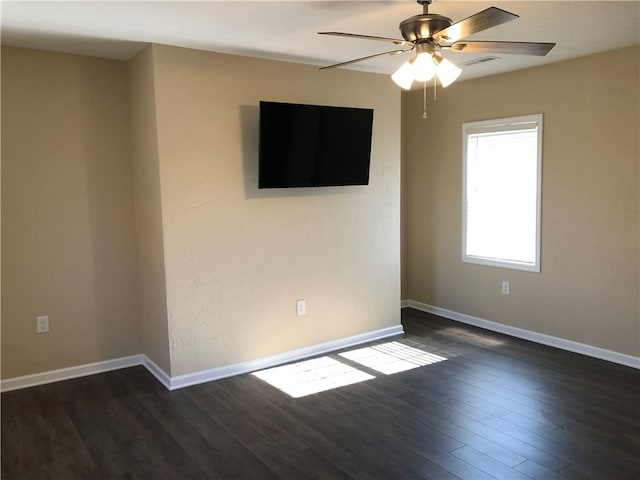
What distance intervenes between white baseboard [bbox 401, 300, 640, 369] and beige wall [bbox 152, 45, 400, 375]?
0.97 metres

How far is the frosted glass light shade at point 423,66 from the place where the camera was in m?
2.48

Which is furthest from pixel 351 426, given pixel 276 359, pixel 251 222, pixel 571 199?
pixel 571 199

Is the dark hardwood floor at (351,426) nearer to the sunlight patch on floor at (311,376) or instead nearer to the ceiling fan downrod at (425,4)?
the sunlight patch on floor at (311,376)

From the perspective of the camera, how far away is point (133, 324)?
13.5 ft

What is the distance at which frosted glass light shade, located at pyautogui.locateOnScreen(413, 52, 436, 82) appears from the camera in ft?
8.14

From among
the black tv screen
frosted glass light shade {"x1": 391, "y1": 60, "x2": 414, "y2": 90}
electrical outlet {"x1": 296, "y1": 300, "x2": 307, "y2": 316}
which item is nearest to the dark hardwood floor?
electrical outlet {"x1": 296, "y1": 300, "x2": 307, "y2": 316}

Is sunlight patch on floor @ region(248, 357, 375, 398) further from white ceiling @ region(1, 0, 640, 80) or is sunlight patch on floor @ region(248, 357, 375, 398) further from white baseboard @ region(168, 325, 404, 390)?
white ceiling @ region(1, 0, 640, 80)

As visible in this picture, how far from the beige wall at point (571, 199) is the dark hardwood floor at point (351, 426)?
440 millimetres

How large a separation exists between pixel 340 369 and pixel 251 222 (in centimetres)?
130

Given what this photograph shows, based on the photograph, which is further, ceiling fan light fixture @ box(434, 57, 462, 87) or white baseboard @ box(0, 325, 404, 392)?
white baseboard @ box(0, 325, 404, 392)

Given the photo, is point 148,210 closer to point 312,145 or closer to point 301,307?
point 312,145

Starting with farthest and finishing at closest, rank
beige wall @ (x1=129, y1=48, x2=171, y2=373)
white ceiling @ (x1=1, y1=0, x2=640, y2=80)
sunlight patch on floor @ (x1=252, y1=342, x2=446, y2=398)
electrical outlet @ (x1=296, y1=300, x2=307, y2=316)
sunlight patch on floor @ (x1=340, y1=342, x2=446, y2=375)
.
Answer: electrical outlet @ (x1=296, y1=300, x2=307, y2=316) → sunlight patch on floor @ (x1=340, y1=342, x2=446, y2=375) → sunlight patch on floor @ (x1=252, y1=342, x2=446, y2=398) → beige wall @ (x1=129, y1=48, x2=171, y2=373) → white ceiling @ (x1=1, y1=0, x2=640, y2=80)

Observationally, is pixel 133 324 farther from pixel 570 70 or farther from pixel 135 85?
pixel 570 70

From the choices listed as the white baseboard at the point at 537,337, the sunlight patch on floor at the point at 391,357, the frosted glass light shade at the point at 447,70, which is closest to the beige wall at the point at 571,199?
the white baseboard at the point at 537,337
